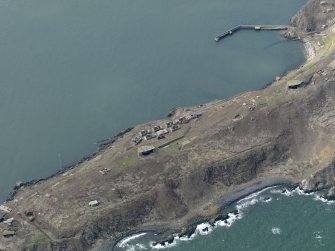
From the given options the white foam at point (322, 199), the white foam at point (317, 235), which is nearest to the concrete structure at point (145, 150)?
the white foam at point (322, 199)

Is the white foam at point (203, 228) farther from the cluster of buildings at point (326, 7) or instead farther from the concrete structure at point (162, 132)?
the cluster of buildings at point (326, 7)

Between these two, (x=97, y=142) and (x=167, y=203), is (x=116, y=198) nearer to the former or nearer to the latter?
(x=167, y=203)

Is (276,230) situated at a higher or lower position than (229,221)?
lower

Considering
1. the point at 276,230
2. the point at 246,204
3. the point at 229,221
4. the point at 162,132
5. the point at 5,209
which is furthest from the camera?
the point at 162,132

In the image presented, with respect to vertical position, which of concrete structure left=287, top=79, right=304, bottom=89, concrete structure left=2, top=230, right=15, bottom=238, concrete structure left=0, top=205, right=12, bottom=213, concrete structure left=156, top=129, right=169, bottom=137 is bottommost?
concrete structure left=2, top=230, right=15, bottom=238

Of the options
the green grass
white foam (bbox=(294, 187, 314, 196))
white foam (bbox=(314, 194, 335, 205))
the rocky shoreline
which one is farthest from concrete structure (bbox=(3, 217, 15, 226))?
white foam (bbox=(314, 194, 335, 205))

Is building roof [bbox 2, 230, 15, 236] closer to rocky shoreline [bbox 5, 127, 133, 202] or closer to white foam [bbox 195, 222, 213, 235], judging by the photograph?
rocky shoreline [bbox 5, 127, 133, 202]

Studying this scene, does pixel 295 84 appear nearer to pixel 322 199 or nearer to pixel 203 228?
pixel 322 199

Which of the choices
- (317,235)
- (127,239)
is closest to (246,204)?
(317,235)
